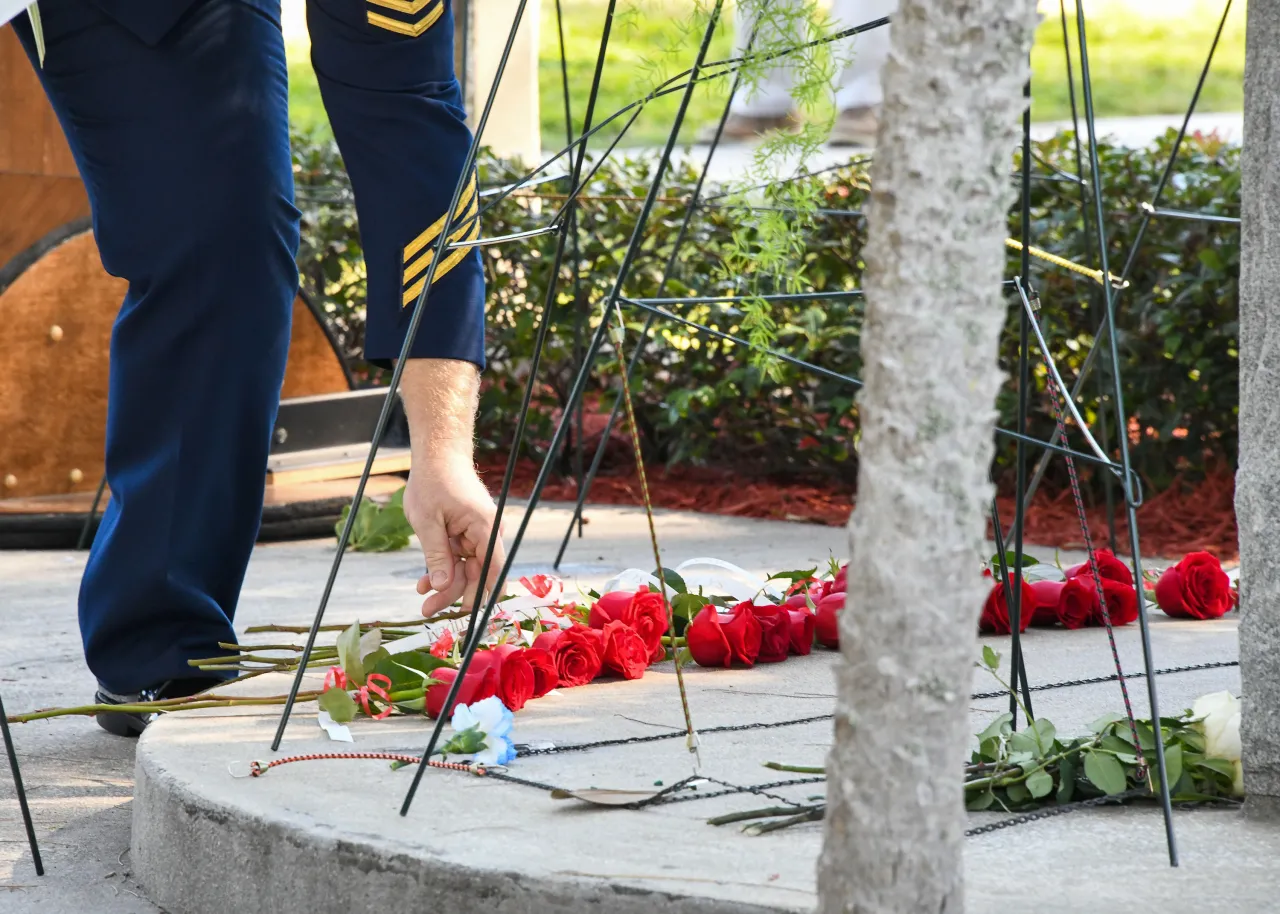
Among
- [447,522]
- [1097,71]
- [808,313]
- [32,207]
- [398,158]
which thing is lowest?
[447,522]

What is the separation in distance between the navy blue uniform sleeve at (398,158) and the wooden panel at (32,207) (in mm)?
2567

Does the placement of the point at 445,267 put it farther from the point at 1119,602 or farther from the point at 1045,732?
the point at 1119,602

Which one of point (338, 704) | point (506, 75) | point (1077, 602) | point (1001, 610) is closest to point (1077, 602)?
point (1077, 602)

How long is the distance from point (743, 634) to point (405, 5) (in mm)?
1104

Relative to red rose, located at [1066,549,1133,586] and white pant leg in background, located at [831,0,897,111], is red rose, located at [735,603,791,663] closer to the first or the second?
red rose, located at [1066,549,1133,586]

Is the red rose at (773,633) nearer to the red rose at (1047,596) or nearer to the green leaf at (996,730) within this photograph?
the red rose at (1047,596)

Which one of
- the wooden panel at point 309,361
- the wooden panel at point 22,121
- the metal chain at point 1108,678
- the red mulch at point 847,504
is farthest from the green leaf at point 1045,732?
the wooden panel at point 22,121

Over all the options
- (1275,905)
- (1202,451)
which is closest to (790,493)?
(1202,451)

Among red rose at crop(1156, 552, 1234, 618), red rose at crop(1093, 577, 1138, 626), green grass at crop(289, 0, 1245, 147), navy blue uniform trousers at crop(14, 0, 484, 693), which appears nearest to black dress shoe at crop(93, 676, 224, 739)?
navy blue uniform trousers at crop(14, 0, 484, 693)

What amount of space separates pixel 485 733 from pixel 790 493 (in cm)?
348

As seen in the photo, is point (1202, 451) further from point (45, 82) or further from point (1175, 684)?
point (45, 82)

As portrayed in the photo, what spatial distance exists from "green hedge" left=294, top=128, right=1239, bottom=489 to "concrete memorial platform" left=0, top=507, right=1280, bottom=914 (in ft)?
6.67

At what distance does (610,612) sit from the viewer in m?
2.46

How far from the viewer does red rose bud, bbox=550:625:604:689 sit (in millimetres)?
2363
